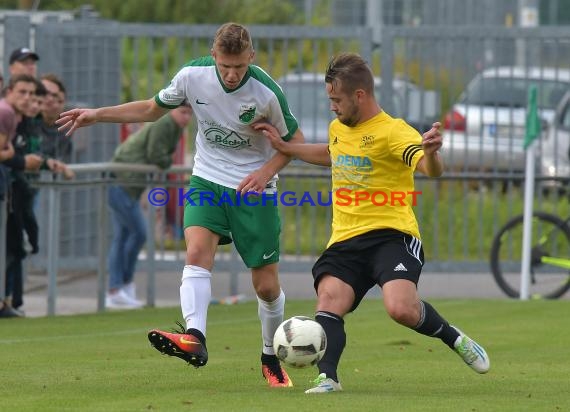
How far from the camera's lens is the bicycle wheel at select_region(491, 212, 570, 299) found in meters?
15.4

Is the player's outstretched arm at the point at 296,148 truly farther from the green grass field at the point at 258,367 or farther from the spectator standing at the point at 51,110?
the spectator standing at the point at 51,110

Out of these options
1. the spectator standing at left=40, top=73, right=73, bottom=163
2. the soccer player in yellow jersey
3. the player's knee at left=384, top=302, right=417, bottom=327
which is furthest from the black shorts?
the spectator standing at left=40, top=73, right=73, bottom=163

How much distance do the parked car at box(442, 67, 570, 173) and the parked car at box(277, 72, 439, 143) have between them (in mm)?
296

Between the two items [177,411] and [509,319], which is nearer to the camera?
[177,411]

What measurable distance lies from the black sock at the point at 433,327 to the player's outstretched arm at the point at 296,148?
40.5 inches

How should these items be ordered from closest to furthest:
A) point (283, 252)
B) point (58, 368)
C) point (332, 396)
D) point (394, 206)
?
point (332, 396) → point (394, 206) → point (58, 368) → point (283, 252)

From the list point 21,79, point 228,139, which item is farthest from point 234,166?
point 21,79

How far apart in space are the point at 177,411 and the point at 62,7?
3063 centimetres

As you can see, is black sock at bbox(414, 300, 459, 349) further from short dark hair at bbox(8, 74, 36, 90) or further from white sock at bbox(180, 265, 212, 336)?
short dark hair at bbox(8, 74, 36, 90)

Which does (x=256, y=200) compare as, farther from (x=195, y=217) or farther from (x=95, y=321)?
(x=95, y=321)

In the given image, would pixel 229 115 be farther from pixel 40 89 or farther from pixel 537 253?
pixel 537 253

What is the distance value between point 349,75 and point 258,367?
226 centimetres

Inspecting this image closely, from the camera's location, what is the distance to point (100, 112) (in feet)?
29.2

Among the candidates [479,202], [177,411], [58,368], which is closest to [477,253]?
[479,202]
